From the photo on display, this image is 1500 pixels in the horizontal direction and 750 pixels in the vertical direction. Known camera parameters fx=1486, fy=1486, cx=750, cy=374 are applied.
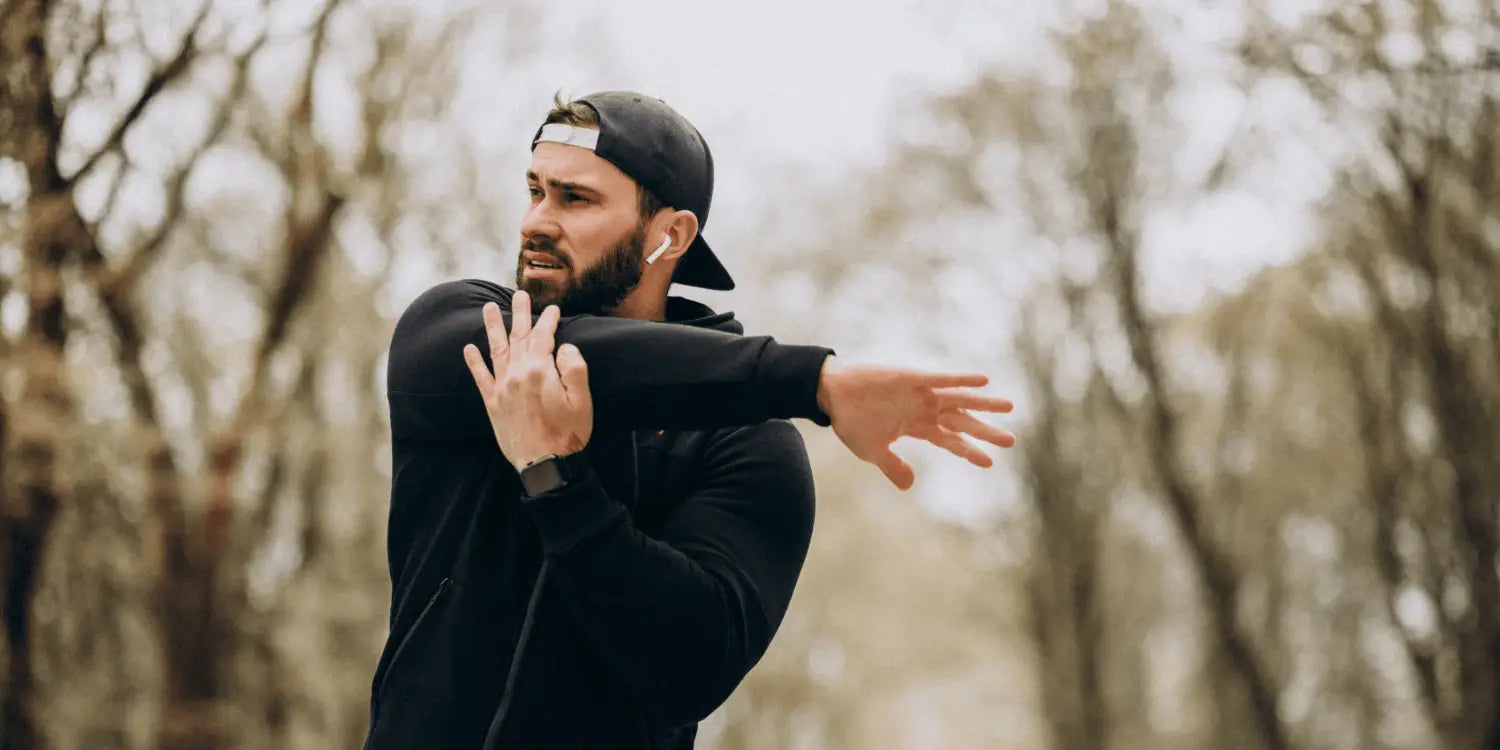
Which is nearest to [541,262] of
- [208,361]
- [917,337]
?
[208,361]

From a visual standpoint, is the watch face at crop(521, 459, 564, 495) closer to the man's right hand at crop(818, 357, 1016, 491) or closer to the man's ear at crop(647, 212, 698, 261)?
the man's right hand at crop(818, 357, 1016, 491)

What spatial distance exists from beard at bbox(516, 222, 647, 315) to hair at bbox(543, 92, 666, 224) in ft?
0.11

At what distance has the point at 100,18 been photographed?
21.8 feet

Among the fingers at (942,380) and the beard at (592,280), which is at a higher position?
the beard at (592,280)

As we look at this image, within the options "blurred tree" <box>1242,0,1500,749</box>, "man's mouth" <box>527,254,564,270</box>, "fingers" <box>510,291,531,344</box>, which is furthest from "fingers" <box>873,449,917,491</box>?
"blurred tree" <box>1242,0,1500,749</box>

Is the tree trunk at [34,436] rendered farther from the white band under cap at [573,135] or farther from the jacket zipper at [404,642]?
the jacket zipper at [404,642]

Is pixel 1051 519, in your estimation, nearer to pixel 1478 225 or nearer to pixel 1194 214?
pixel 1194 214

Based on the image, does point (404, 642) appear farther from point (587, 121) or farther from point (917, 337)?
point (917, 337)

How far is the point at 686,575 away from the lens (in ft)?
6.72

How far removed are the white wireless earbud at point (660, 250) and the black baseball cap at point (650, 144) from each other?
6 centimetres

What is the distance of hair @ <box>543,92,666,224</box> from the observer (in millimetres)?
2354

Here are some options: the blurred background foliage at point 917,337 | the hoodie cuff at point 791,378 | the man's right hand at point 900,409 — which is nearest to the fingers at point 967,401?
the man's right hand at point 900,409

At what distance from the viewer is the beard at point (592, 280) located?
232 centimetres

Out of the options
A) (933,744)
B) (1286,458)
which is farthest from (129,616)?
(933,744)
